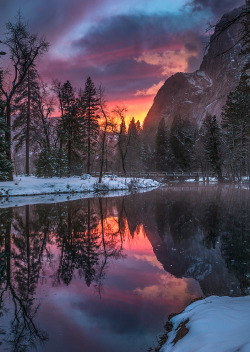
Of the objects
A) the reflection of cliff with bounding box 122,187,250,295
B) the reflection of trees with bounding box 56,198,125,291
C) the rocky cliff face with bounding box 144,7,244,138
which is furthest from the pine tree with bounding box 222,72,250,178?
the rocky cliff face with bounding box 144,7,244,138

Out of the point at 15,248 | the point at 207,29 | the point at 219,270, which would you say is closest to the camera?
the point at 207,29

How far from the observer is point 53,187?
94.4 ft

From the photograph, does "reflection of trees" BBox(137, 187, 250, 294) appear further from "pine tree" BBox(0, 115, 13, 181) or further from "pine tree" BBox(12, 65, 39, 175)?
"pine tree" BBox(12, 65, 39, 175)

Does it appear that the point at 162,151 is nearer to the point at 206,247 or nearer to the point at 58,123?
the point at 58,123

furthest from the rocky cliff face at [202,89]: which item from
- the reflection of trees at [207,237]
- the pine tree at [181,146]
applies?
the reflection of trees at [207,237]

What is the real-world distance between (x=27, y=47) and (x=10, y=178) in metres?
13.9

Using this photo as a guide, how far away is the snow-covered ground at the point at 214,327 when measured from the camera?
103 inches

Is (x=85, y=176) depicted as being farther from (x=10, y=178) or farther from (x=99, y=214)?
(x=99, y=214)

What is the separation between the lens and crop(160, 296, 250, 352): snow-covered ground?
2.62 meters

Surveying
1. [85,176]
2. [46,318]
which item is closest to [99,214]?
[46,318]

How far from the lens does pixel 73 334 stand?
4.00 metres

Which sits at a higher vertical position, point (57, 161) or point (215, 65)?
point (215, 65)

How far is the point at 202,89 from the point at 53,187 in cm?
14835

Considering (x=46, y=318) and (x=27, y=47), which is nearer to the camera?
(x=46, y=318)
